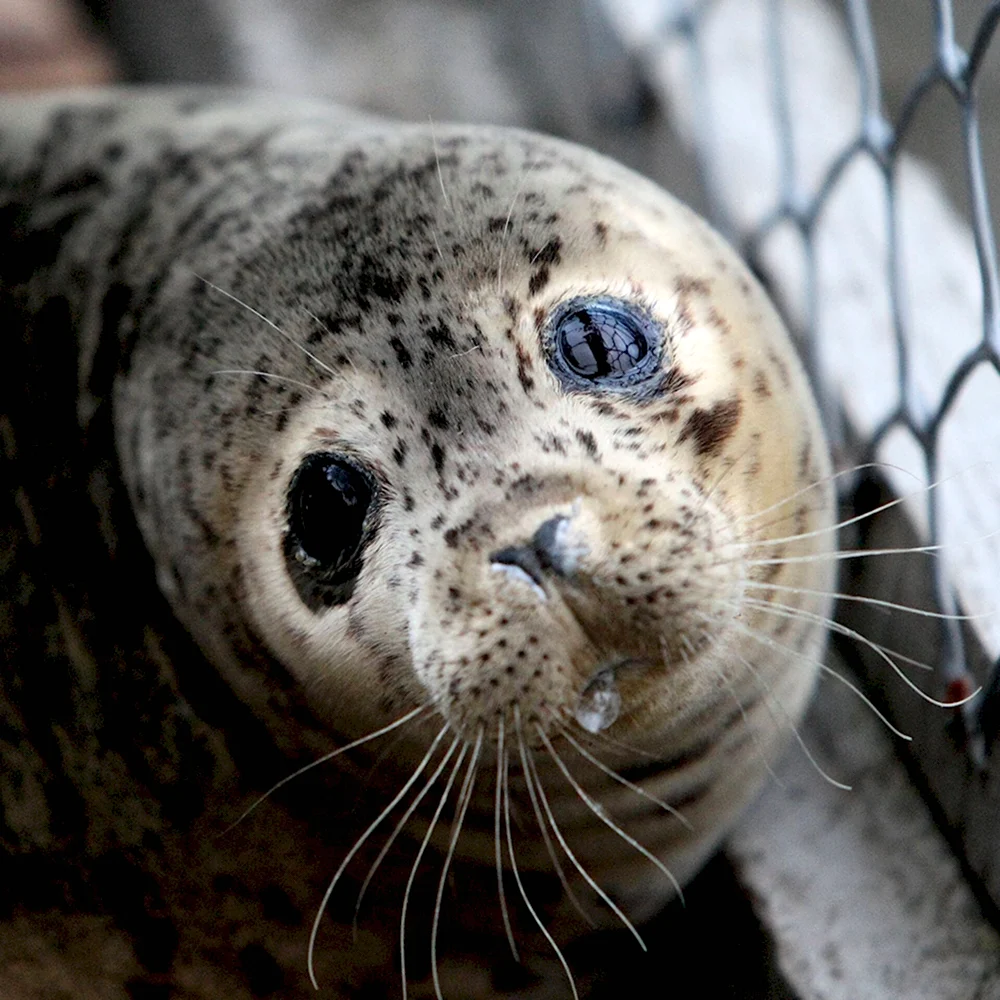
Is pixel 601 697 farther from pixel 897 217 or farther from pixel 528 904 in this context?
pixel 897 217

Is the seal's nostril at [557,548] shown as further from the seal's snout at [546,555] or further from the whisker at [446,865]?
the whisker at [446,865]

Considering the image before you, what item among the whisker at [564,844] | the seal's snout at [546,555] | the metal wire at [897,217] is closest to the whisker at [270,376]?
the seal's snout at [546,555]

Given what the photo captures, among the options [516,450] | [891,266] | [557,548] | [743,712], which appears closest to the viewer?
[557,548]

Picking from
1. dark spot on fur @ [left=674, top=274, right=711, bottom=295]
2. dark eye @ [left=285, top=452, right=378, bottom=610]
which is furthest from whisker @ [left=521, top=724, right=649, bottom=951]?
dark spot on fur @ [left=674, top=274, right=711, bottom=295]

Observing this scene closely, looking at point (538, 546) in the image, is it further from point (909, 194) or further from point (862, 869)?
point (909, 194)

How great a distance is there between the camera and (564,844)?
1438 mm

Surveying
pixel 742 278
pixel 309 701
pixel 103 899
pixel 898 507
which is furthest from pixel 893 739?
pixel 103 899

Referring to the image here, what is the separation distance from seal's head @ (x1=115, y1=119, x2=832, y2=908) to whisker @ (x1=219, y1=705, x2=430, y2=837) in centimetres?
2

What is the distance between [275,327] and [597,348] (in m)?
0.34

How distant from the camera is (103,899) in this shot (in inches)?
68.8

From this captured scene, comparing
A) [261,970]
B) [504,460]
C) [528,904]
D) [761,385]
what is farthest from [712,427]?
[261,970]

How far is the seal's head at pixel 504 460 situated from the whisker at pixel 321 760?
0.07 ft

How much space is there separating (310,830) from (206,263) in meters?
0.66

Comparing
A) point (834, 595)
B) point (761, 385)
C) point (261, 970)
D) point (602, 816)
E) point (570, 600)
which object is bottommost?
point (261, 970)
